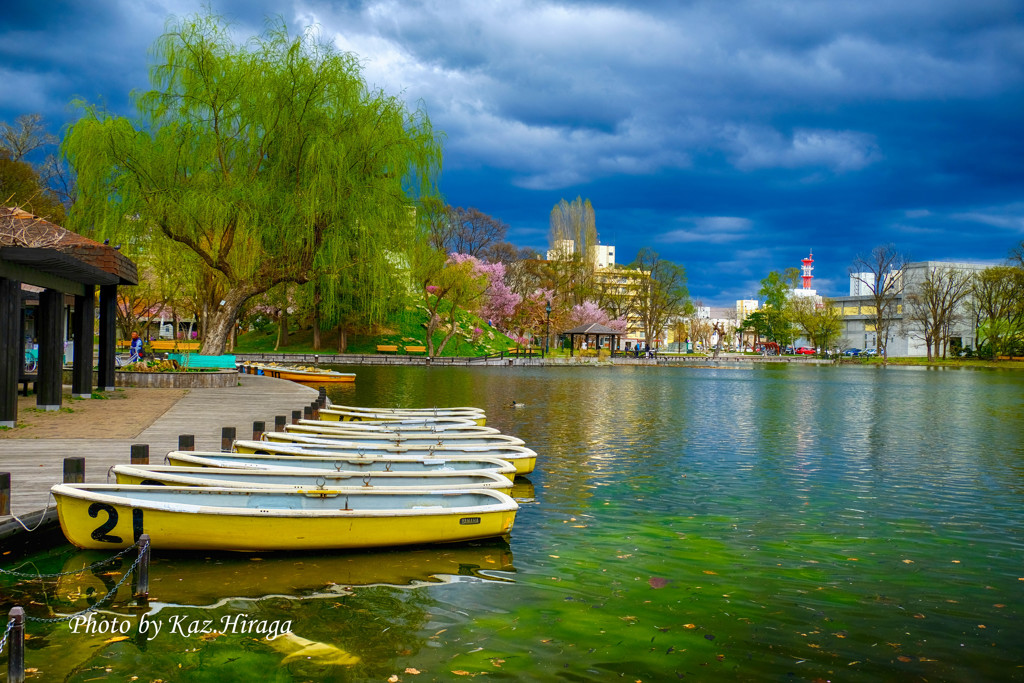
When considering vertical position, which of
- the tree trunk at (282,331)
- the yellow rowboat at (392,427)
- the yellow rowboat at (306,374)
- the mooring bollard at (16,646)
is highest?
the tree trunk at (282,331)

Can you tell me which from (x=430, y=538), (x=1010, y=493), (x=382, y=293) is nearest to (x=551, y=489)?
(x=430, y=538)

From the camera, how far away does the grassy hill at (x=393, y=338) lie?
214ft

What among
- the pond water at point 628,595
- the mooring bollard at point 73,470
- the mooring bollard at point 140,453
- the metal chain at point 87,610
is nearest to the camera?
the pond water at point 628,595

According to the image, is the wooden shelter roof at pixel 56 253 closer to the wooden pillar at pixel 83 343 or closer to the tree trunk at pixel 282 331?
the wooden pillar at pixel 83 343

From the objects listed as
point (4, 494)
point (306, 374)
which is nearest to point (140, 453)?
point (4, 494)

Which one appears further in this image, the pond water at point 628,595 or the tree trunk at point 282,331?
the tree trunk at point 282,331

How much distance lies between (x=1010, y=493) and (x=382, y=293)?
2104cm

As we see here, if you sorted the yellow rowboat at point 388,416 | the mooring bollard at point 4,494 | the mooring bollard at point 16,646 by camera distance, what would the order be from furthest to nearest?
the yellow rowboat at point 388,416 → the mooring bollard at point 4,494 → the mooring bollard at point 16,646

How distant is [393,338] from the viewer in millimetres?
68375

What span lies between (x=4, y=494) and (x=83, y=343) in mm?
14018

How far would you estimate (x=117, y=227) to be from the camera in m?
25.2

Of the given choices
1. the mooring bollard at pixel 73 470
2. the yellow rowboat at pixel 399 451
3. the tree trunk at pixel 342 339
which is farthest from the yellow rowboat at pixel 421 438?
the tree trunk at pixel 342 339

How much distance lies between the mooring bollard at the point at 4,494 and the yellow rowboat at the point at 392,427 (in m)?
6.65

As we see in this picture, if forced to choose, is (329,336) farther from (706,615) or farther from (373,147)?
(706,615)
